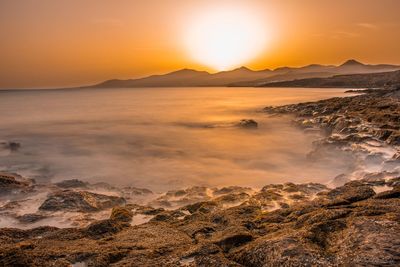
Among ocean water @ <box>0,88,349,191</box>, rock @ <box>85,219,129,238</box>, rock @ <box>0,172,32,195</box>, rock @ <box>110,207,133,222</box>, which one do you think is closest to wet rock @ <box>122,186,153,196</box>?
ocean water @ <box>0,88,349,191</box>

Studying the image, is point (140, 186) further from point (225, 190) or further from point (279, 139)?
point (279, 139)

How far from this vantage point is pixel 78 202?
29.3 feet

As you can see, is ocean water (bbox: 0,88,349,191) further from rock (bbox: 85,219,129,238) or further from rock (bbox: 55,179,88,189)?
rock (bbox: 85,219,129,238)

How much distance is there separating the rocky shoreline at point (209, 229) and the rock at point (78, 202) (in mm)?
27

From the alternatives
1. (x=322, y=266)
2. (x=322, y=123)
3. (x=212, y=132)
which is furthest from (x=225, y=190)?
(x=212, y=132)

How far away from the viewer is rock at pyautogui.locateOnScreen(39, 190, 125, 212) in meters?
8.70

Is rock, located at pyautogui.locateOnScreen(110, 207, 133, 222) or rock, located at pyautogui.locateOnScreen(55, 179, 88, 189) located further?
rock, located at pyautogui.locateOnScreen(55, 179, 88, 189)

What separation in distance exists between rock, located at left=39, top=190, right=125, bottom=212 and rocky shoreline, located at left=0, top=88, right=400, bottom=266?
0.03m

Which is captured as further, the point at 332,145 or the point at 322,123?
the point at 322,123

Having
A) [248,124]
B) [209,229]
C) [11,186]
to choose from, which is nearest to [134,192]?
[11,186]

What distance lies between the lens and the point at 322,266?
382cm

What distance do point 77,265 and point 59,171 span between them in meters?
11.3

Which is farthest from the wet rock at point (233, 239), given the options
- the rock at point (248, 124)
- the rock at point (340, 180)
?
the rock at point (248, 124)

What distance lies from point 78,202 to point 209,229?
15.1 feet
